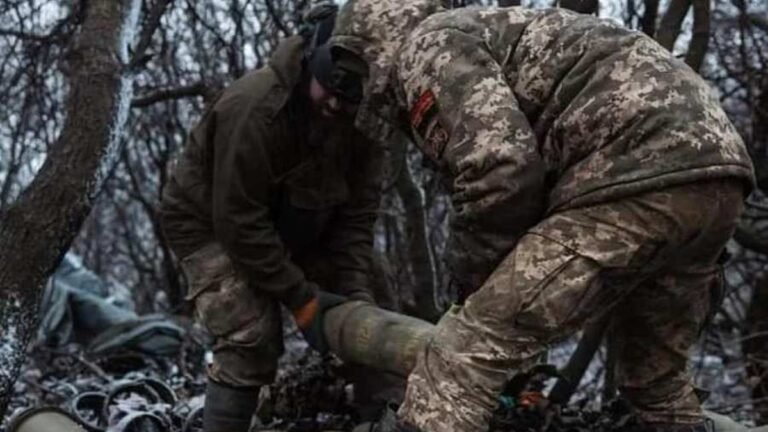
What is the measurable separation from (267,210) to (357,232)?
2.37ft

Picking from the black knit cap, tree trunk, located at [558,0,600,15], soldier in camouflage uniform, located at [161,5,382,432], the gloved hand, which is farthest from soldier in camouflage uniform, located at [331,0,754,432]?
tree trunk, located at [558,0,600,15]

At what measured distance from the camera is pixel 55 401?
6828 millimetres

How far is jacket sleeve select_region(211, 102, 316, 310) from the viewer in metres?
4.47

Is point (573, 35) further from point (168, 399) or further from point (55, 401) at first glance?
point (55, 401)

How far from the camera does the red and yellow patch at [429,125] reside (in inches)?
140

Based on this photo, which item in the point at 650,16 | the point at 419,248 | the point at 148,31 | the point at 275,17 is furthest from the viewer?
the point at 275,17

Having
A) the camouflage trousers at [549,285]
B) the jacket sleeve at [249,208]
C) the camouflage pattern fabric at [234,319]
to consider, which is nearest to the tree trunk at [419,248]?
the camouflage pattern fabric at [234,319]

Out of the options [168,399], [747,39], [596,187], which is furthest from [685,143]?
[747,39]

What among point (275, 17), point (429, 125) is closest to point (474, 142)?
point (429, 125)

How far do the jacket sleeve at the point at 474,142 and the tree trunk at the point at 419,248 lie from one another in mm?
3484

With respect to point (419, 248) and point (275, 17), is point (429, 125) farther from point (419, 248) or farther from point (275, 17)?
point (275, 17)

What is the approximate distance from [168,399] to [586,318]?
267 cm

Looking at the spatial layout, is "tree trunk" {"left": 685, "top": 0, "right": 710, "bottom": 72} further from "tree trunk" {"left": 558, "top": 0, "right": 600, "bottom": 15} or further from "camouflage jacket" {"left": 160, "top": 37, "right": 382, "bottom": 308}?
"camouflage jacket" {"left": 160, "top": 37, "right": 382, "bottom": 308}

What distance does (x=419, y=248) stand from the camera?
7.36m
